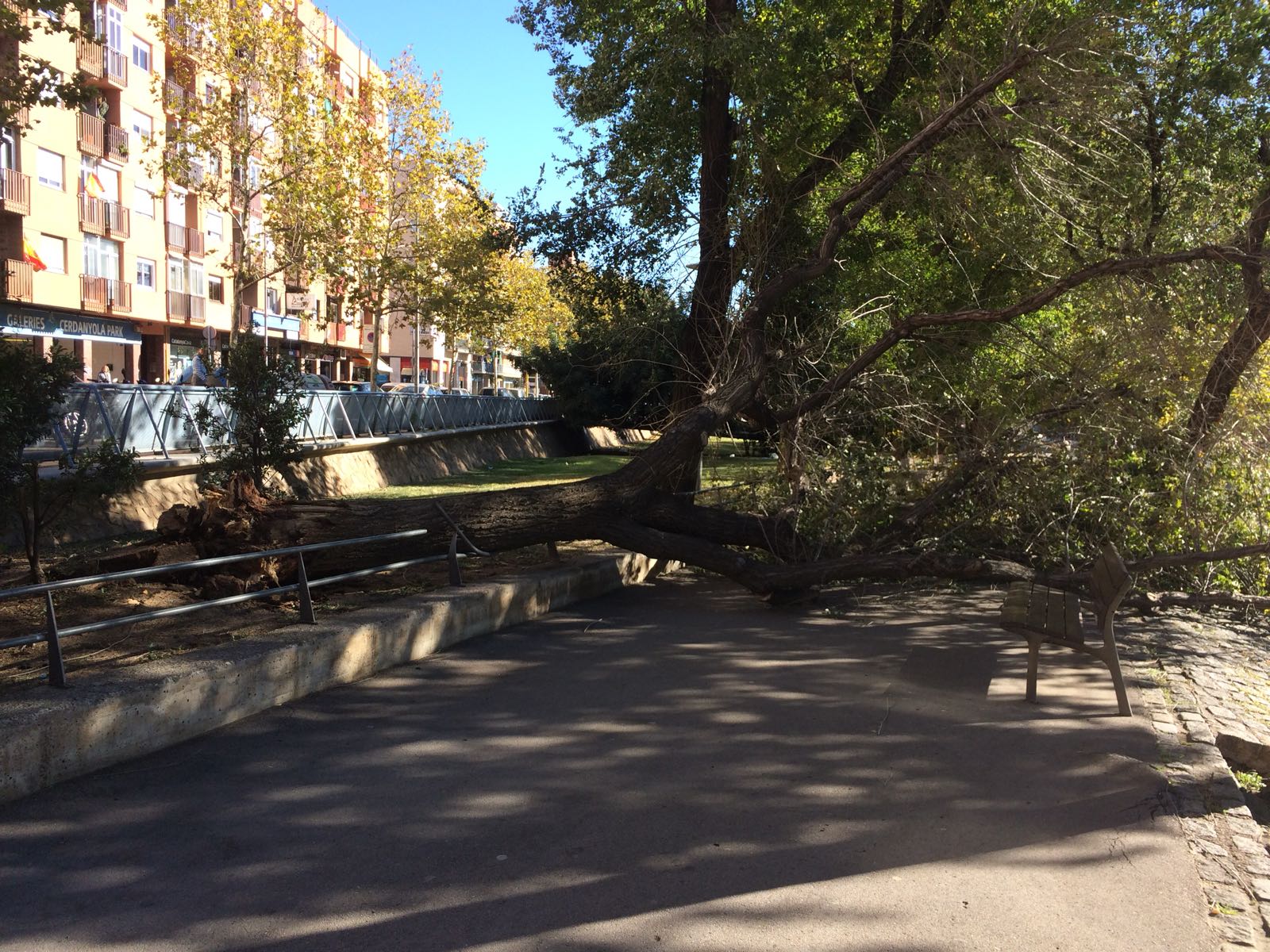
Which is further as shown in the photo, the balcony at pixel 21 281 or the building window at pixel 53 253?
the building window at pixel 53 253

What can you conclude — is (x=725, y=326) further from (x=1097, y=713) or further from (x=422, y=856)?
(x=422, y=856)

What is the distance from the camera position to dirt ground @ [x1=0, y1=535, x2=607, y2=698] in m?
6.40

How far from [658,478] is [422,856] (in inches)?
251

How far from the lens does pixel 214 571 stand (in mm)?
8695

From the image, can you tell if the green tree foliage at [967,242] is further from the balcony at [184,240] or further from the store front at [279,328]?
the store front at [279,328]

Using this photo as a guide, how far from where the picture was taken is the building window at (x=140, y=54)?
3788 cm

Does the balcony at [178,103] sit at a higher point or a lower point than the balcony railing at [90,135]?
lower

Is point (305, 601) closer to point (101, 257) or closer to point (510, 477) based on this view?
point (510, 477)

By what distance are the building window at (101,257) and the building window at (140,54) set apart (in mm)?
6405

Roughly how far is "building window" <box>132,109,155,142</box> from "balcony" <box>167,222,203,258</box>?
3.80 m

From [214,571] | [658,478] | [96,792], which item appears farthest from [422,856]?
[658,478]

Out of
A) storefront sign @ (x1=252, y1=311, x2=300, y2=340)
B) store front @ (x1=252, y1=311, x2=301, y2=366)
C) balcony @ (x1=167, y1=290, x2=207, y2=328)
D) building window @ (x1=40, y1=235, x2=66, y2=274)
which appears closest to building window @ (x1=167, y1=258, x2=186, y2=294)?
balcony @ (x1=167, y1=290, x2=207, y2=328)

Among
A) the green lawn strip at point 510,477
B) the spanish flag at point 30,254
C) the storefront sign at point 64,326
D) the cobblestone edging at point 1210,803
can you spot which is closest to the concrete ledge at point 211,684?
the cobblestone edging at point 1210,803

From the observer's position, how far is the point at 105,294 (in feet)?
124
